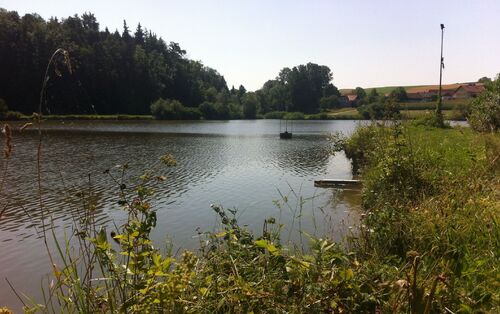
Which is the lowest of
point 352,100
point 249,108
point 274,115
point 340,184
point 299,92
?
point 340,184

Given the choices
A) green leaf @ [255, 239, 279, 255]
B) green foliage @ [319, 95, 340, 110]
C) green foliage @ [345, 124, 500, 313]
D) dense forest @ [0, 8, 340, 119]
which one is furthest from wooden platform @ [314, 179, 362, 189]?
green foliage @ [319, 95, 340, 110]

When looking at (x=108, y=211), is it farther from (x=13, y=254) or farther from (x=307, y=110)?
(x=307, y=110)

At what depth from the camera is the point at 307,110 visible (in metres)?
144

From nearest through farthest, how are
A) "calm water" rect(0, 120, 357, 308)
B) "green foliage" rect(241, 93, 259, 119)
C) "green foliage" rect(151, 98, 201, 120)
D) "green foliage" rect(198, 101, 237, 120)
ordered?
"calm water" rect(0, 120, 357, 308) < "green foliage" rect(151, 98, 201, 120) < "green foliage" rect(198, 101, 237, 120) < "green foliage" rect(241, 93, 259, 119)

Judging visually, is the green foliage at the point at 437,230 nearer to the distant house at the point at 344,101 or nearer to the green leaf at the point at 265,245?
the green leaf at the point at 265,245

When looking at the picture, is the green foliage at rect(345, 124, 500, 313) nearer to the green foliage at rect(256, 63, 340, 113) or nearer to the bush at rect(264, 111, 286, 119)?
the bush at rect(264, 111, 286, 119)

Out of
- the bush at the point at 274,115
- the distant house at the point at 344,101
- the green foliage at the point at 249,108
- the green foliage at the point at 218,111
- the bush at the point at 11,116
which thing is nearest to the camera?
the bush at the point at 11,116

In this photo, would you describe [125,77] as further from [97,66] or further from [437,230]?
[437,230]

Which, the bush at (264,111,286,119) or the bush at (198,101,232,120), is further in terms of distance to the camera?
the bush at (264,111,286,119)

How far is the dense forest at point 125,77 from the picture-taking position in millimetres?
78812

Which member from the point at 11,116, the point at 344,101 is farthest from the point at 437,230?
the point at 344,101

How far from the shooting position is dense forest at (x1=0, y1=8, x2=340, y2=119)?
78812 millimetres

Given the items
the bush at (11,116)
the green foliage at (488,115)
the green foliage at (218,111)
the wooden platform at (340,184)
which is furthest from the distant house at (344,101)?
the wooden platform at (340,184)

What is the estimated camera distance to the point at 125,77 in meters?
101
